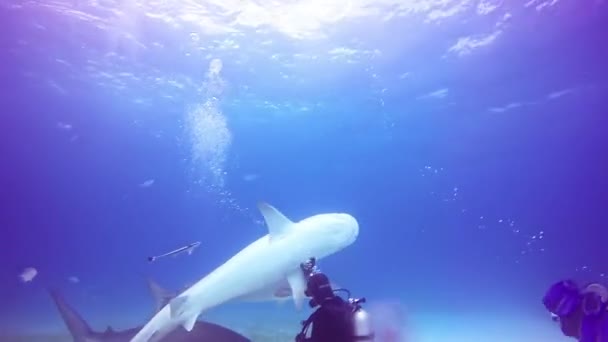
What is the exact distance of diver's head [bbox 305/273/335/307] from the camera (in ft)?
12.5

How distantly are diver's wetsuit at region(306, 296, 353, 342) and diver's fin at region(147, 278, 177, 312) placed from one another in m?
4.82

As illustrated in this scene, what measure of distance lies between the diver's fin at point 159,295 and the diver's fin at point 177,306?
0.52 m

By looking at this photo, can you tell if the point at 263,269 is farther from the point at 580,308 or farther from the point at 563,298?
the point at 580,308

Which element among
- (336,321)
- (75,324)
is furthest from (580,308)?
(75,324)

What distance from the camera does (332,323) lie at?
358cm

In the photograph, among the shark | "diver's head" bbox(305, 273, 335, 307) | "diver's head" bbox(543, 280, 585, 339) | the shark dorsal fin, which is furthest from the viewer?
the shark dorsal fin

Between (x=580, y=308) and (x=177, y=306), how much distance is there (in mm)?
5567

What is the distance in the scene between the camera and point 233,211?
120 m

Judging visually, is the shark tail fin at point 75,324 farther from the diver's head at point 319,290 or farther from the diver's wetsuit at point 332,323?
the diver's wetsuit at point 332,323

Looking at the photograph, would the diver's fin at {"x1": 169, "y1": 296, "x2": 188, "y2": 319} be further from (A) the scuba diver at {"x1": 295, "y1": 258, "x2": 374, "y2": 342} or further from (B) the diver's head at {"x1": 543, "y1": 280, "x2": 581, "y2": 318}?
(B) the diver's head at {"x1": 543, "y1": 280, "x2": 581, "y2": 318}

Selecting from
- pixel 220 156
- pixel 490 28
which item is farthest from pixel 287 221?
pixel 220 156

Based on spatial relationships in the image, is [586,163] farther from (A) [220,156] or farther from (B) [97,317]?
(A) [220,156]

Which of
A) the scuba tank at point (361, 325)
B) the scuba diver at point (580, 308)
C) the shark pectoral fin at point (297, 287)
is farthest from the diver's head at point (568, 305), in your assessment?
the shark pectoral fin at point (297, 287)

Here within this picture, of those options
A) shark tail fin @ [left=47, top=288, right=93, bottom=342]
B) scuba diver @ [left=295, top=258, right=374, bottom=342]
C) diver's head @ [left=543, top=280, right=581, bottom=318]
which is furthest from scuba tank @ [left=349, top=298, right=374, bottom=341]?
shark tail fin @ [left=47, top=288, right=93, bottom=342]
